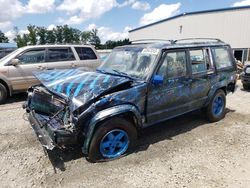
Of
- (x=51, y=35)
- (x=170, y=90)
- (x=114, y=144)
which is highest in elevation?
(x=51, y=35)

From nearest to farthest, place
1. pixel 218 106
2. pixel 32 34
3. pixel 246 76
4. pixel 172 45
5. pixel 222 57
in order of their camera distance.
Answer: pixel 172 45 < pixel 222 57 < pixel 218 106 < pixel 246 76 < pixel 32 34

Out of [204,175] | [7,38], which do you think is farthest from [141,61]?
[7,38]

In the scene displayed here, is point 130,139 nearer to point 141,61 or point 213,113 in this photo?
point 141,61

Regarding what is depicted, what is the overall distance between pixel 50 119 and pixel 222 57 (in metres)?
4.28

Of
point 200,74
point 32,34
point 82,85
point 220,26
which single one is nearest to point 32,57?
point 82,85

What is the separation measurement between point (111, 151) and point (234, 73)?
4.08 m

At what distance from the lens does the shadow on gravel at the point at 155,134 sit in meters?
4.01

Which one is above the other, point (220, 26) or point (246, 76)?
point (220, 26)

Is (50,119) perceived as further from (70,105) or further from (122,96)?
(122,96)

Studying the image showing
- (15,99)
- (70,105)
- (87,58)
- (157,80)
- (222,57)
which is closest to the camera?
(70,105)

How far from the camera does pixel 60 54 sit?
8461 millimetres

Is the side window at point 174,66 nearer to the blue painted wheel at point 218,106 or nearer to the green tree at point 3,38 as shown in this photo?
the blue painted wheel at point 218,106

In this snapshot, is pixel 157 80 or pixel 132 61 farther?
pixel 132 61

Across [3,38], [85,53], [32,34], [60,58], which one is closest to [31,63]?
[60,58]
